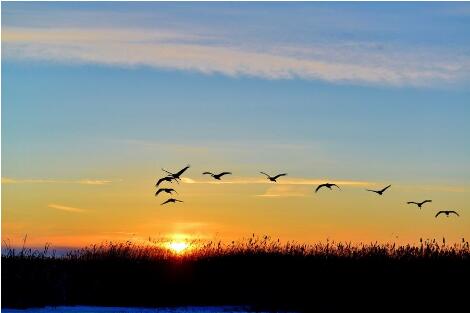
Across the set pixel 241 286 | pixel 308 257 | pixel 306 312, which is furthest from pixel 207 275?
pixel 306 312

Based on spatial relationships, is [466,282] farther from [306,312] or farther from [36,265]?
[36,265]

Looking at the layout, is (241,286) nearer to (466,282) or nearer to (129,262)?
(129,262)

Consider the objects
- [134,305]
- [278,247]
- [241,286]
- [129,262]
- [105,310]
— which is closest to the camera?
[105,310]

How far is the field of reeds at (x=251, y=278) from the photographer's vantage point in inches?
734

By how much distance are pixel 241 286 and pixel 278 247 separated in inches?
144

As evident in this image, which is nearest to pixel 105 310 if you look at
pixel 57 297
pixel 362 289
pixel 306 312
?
pixel 57 297

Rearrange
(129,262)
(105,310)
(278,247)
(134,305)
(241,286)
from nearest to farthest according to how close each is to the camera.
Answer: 1. (105,310)
2. (134,305)
3. (241,286)
4. (129,262)
5. (278,247)

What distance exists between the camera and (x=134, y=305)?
19.2 metres

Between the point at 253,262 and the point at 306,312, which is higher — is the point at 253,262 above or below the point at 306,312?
above

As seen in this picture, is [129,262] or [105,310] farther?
[129,262]

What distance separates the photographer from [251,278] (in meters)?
21.3

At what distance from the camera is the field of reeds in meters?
18.7

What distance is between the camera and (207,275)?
21.6m

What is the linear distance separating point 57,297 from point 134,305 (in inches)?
66.1
